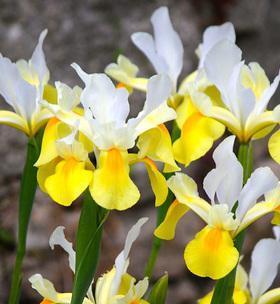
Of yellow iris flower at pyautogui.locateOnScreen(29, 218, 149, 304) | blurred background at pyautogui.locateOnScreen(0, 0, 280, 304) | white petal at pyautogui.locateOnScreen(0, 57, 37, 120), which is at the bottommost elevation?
blurred background at pyautogui.locateOnScreen(0, 0, 280, 304)

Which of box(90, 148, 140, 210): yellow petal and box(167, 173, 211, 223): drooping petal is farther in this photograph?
box(167, 173, 211, 223): drooping petal

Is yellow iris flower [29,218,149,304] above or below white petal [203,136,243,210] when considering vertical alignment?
below

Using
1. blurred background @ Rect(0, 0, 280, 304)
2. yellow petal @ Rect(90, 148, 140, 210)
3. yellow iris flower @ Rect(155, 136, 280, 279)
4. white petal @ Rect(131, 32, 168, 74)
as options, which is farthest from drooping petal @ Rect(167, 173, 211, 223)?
blurred background @ Rect(0, 0, 280, 304)

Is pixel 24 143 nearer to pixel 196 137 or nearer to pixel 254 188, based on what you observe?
pixel 196 137

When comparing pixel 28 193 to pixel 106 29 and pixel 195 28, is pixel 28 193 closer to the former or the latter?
pixel 106 29

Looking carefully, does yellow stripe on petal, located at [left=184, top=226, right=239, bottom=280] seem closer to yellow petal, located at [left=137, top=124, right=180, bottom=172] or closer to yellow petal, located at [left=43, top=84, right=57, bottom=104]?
yellow petal, located at [left=137, top=124, right=180, bottom=172]

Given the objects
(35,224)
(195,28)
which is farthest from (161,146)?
(195,28)

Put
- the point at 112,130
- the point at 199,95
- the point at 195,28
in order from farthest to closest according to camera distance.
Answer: the point at 195,28
the point at 199,95
the point at 112,130
